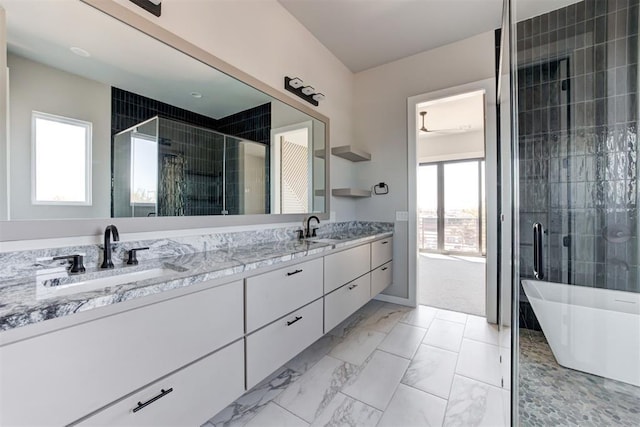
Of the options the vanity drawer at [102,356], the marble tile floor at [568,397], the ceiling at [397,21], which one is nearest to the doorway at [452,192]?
the ceiling at [397,21]

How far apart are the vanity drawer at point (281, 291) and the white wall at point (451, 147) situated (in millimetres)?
5186

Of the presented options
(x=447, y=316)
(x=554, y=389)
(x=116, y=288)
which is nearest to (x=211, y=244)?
(x=116, y=288)

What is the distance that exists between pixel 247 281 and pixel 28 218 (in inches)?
35.5

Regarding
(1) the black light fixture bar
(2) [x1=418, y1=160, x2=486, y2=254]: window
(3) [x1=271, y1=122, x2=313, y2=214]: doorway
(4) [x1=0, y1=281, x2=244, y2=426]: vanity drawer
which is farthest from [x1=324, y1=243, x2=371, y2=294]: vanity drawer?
(2) [x1=418, y1=160, x2=486, y2=254]: window

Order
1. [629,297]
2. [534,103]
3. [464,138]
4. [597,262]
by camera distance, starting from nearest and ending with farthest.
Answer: [629,297] < [597,262] < [534,103] < [464,138]

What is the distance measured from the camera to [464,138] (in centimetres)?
585

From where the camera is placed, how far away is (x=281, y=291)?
1.46 m

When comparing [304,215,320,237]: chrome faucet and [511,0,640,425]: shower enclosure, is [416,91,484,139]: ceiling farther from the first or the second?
[304,215,320,237]: chrome faucet

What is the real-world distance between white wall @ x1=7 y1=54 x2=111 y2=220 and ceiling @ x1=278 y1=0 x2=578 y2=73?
6.06 feet

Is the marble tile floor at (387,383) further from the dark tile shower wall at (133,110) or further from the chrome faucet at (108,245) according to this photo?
the dark tile shower wall at (133,110)

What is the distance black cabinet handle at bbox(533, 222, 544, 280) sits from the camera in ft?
5.96

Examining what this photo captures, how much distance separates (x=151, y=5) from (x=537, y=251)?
3.01 metres

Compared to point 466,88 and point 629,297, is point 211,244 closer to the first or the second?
point 629,297

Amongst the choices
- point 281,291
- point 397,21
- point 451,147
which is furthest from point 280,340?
A: point 451,147
